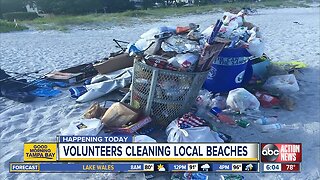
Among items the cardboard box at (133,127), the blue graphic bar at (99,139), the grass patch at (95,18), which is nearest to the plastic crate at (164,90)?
the cardboard box at (133,127)

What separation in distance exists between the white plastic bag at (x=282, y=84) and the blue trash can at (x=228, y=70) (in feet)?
1.58

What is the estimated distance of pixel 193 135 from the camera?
326 centimetres

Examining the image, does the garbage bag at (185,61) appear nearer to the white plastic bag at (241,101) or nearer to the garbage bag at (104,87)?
the white plastic bag at (241,101)

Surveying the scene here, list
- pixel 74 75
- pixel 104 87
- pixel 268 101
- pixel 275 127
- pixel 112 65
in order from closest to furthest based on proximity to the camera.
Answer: pixel 275 127 → pixel 268 101 → pixel 104 87 → pixel 112 65 → pixel 74 75

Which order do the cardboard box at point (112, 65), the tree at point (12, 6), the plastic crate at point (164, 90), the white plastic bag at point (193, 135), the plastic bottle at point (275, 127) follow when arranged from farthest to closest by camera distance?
the tree at point (12, 6) < the cardboard box at point (112, 65) < the plastic bottle at point (275, 127) < the plastic crate at point (164, 90) < the white plastic bag at point (193, 135)

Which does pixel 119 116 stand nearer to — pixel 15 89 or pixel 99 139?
pixel 99 139

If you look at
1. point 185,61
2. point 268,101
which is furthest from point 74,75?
point 268,101

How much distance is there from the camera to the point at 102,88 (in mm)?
4688

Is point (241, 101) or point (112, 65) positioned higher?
point (112, 65)

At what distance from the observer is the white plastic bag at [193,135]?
10.6 feet

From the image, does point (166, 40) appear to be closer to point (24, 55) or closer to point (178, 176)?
point (178, 176)

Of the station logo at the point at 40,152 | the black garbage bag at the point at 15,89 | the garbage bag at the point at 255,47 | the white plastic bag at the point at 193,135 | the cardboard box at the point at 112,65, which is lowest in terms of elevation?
the station logo at the point at 40,152

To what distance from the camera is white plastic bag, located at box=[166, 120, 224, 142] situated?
10.6ft

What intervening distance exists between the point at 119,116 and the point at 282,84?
8.56ft
